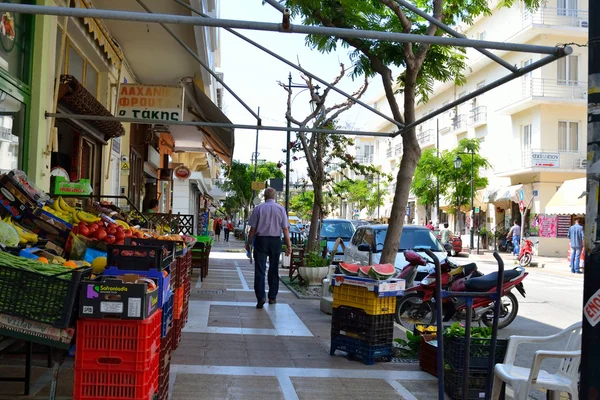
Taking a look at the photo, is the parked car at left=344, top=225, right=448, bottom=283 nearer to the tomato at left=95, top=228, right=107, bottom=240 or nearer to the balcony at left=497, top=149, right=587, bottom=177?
the tomato at left=95, top=228, right=107, bottom=240

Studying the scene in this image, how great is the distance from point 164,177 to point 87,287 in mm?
17918

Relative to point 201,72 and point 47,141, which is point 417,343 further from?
point 201,72

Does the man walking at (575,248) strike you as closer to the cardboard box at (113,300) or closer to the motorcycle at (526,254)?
the motorcycle at (526,254)

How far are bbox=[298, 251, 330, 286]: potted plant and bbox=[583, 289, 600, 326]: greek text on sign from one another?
34.3 feet

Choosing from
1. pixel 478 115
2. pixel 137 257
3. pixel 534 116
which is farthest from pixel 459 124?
pixel 137 257

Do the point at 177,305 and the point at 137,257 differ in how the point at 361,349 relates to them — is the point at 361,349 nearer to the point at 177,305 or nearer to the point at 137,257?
the point at 177,305

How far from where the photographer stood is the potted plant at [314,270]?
13.6 meters

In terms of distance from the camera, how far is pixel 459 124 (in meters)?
45.4

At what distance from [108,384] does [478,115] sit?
41328 millimetres

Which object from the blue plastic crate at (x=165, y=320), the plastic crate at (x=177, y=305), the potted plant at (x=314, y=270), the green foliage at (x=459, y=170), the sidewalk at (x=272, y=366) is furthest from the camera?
the green foliage at (x=459, y=170)

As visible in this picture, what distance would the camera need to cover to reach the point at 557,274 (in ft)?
73.5

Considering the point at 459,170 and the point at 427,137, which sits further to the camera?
the point at 427,137

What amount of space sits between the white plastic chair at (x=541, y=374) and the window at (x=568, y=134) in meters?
32.9

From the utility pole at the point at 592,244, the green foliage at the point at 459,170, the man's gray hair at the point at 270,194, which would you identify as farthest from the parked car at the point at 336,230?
the green foliage at the point at 459,170
